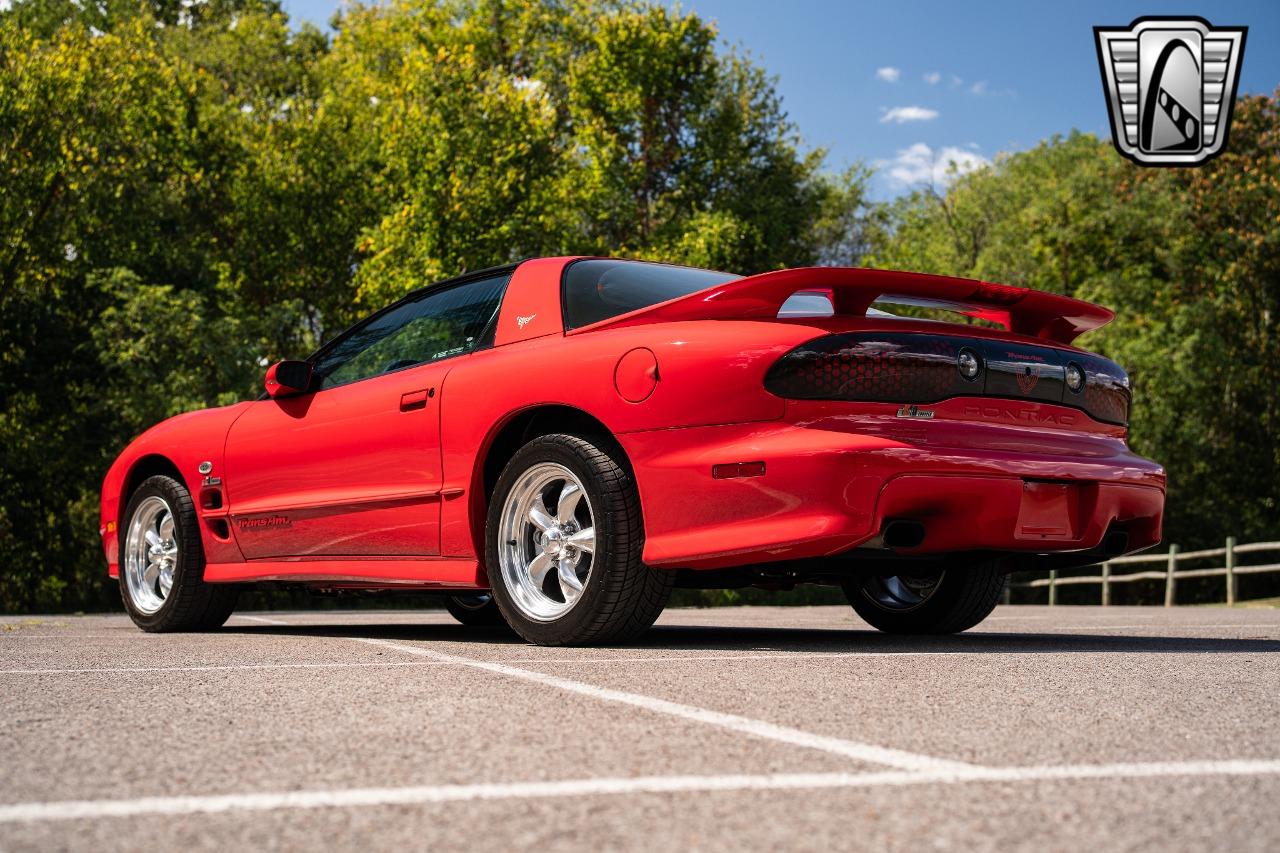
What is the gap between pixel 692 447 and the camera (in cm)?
461

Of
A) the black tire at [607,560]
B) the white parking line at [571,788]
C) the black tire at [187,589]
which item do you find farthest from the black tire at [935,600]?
the white parking line at [571,788]

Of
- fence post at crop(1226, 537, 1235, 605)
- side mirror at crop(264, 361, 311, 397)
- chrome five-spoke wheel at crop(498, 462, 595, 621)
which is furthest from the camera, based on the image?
fence post at crop(1226, 537, 1235, 605)

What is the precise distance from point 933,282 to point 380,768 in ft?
9.91

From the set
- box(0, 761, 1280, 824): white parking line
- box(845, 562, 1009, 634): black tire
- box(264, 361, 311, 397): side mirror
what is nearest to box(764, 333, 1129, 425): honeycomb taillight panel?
box(845, 562, 1009, 634): black tire

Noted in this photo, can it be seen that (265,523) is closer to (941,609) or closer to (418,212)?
(941,609)

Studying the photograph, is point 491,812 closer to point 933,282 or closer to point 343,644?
point 933,282

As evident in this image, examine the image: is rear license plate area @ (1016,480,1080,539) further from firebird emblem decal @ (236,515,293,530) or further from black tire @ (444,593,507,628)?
firebird emblem decal @ (236,515,293,530)

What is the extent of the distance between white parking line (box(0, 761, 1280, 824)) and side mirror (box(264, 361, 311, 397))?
4.23 meters

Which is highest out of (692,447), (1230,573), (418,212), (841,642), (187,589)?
(418,212)

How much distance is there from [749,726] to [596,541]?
1.85m

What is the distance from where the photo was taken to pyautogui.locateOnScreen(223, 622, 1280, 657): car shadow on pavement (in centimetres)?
512

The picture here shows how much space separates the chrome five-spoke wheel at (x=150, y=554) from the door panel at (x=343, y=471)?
0.71 meters

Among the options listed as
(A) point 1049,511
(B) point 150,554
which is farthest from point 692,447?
(B) point 150,554

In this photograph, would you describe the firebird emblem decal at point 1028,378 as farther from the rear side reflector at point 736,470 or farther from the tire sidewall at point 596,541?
the tire sidewall at point 596,541
